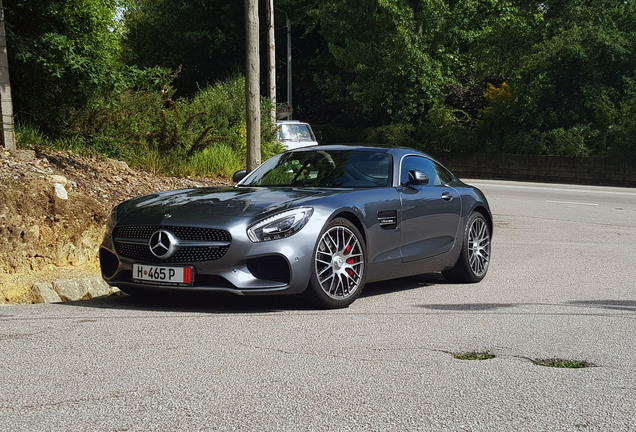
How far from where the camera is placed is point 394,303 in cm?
804

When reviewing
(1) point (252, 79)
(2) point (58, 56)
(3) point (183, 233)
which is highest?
(2) point (58, 56)

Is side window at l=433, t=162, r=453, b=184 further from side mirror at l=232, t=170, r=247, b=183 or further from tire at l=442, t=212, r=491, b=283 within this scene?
side mirror at l=232, t=170, r=247, b=183

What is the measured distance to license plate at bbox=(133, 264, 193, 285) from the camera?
7219 mm

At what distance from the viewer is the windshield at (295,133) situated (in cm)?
3070

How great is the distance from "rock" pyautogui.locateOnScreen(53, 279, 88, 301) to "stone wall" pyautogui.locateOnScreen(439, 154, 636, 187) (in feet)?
80.8

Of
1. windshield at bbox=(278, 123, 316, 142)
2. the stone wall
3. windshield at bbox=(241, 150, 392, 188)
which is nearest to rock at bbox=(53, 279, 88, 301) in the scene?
windshield at bbox=(241, 150, 392, 188)

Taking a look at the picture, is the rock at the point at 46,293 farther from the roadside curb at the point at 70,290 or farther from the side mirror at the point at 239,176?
the side mirror at the point at 239,176

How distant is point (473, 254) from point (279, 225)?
9.74 feet

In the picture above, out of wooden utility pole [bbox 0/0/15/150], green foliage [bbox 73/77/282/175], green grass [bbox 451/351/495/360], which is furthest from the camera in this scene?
green foliage [bbox 73/77/282/175]

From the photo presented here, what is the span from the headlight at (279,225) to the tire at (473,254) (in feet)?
8.20

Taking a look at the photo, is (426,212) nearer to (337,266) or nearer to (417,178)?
(417,178)

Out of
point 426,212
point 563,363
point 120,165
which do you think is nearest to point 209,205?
point 426,212

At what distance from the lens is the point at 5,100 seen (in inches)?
547

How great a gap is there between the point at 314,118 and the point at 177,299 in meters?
46.9
